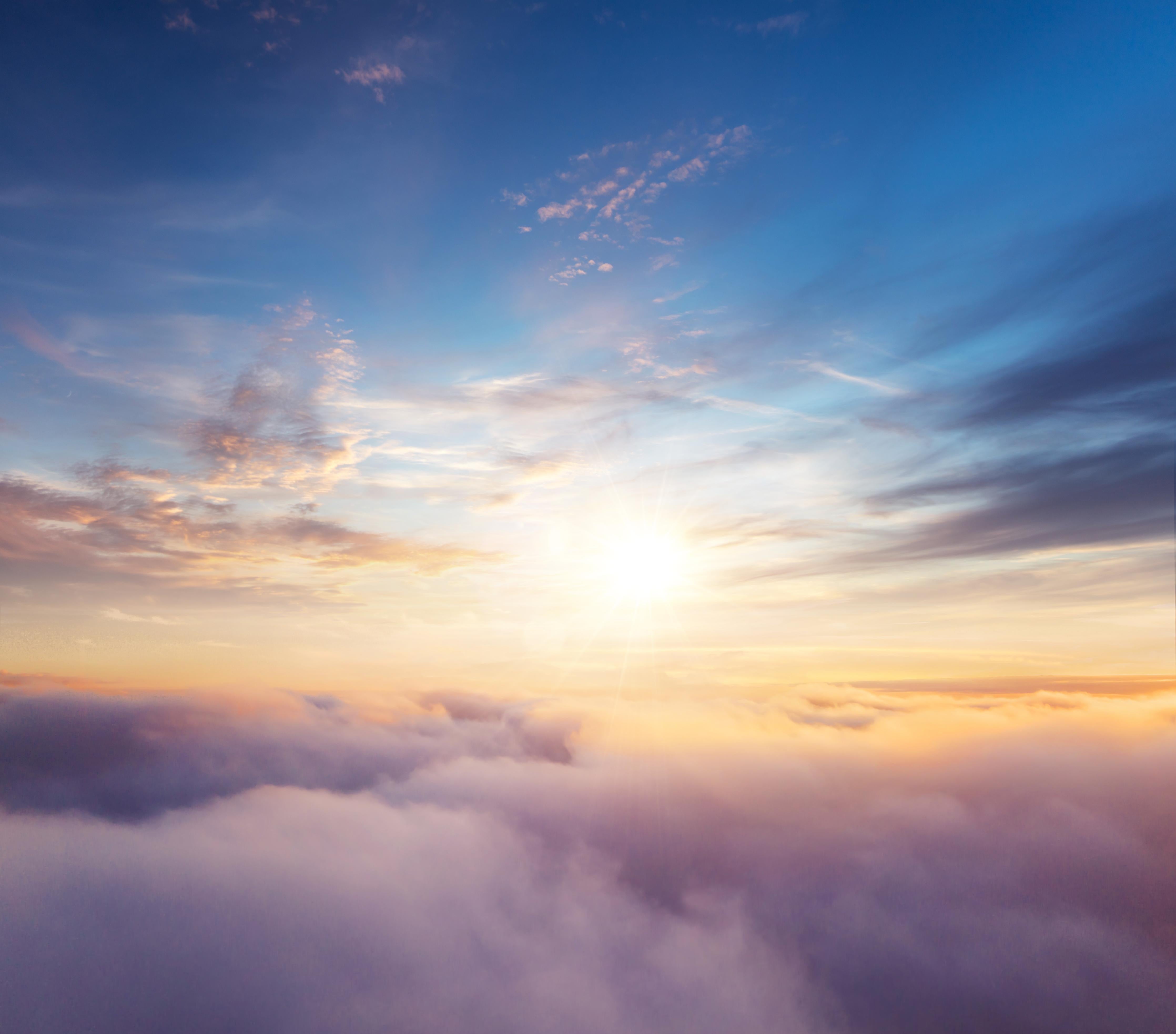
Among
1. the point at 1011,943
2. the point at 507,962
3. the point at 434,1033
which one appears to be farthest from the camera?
the point at 1011,943

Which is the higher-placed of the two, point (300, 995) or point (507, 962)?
point (507, 962)

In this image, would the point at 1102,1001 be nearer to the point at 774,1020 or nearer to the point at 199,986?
the point at 774,1020

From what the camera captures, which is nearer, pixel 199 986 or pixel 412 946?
pixel 199 986

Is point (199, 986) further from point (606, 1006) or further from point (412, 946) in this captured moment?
point (606, 1006)

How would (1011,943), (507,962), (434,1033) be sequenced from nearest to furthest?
(434,1033) → (507,962) → (1011,943)

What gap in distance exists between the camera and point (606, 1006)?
607ft

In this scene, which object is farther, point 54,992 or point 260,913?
point 260,913

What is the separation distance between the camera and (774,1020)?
188m

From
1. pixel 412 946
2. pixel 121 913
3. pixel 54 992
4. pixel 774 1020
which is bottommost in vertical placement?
pixel 774 1020

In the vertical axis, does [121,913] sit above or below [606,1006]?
above

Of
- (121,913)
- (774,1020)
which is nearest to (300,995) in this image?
(121,913)

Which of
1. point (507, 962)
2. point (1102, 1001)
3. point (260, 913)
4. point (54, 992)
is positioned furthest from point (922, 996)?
point (54, 992)

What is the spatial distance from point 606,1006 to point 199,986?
14739 cm

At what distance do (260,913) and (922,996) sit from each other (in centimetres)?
25719
